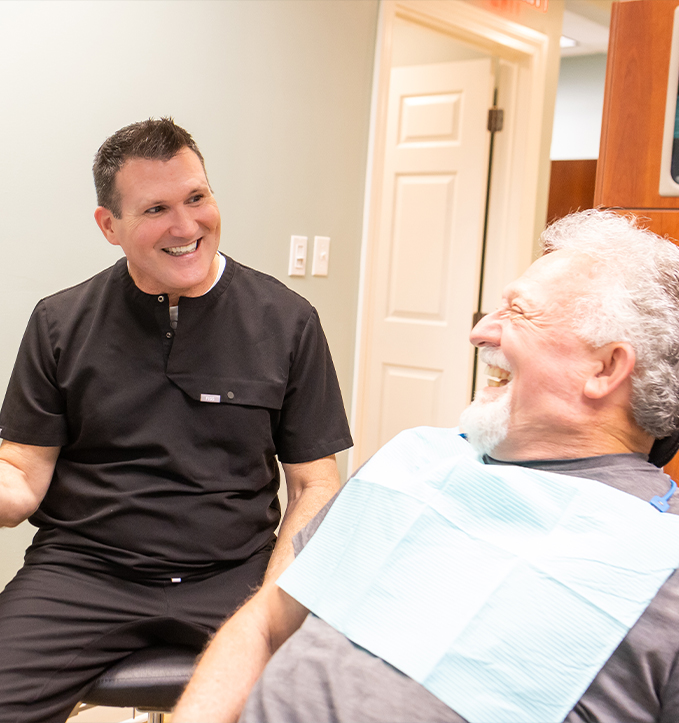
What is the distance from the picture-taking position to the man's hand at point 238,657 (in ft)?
3.20

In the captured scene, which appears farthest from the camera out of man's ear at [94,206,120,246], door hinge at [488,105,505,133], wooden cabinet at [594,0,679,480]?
door hinge at [488,105,505,133]

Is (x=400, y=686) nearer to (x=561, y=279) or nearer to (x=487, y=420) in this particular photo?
(x=487, y=420)

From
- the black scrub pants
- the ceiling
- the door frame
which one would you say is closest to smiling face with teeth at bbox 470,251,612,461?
the black scrub pants

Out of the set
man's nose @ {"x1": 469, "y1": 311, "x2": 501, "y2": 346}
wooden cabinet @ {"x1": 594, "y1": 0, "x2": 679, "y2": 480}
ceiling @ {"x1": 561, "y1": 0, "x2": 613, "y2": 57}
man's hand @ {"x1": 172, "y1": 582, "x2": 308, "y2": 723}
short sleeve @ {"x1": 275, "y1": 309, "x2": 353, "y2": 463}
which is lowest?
man's hand @ {"x1": 172, "y1": 582, "x2": 308, "y2": 723}

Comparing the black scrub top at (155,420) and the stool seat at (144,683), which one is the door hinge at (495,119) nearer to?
the black scrub top at (155,420)

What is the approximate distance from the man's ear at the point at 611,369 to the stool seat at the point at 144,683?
32.5 inches

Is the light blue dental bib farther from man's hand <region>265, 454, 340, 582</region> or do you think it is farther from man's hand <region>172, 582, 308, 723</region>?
man's hand <region>265, 454, 340, 582</region>

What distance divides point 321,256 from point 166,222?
4.30 ft

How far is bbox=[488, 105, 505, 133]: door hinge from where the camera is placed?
3.56m

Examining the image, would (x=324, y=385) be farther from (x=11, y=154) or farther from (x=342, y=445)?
(x=11, y=154)

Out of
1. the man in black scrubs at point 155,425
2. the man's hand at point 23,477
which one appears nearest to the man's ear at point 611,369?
the man in black scrubs at point 155,425

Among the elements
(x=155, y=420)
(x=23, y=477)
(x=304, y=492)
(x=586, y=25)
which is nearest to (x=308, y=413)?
(x=304, y=492)

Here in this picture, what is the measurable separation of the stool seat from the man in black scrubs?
45 mm

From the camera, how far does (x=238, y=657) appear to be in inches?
40.8
